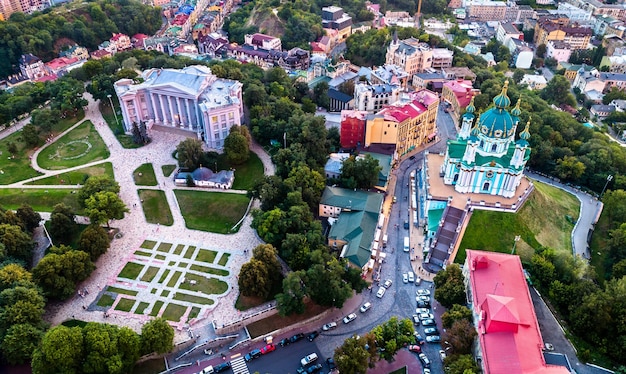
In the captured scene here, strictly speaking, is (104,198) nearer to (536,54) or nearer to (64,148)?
(64,148)

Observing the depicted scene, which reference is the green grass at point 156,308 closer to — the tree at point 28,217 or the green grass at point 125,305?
the green grass at point 125,305

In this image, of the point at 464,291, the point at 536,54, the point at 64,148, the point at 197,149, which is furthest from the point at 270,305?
the point at 536,54

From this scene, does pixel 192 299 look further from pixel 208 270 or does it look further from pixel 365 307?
pixel 365 307

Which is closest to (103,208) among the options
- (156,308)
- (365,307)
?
(156,308)

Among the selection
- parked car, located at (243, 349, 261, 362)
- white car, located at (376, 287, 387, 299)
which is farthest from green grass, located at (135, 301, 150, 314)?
white car, located at (376, 287, 387, 299)

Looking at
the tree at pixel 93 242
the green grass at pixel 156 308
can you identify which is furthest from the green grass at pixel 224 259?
the tree at pixel 93 242
